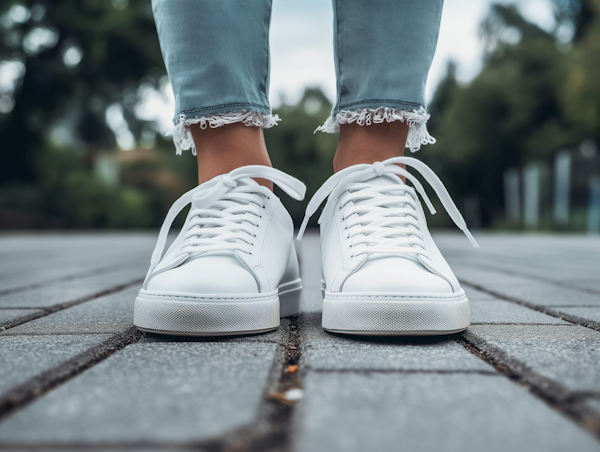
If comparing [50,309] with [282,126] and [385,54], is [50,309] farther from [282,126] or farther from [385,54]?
[282,126]

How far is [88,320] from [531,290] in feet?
4.16

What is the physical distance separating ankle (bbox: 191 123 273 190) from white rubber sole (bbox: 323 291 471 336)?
1.22 ft

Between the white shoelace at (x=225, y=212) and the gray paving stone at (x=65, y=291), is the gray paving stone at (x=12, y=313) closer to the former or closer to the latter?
the gray paving stone at (x=65, y=291)

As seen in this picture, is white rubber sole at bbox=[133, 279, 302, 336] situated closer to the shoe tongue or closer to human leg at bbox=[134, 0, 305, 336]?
human leg at bbox=[134, 0, 305, 336]

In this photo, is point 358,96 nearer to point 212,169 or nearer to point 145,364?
point 212,169

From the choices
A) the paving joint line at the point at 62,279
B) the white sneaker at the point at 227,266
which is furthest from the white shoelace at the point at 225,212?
the paving joint line at the point at 62,279

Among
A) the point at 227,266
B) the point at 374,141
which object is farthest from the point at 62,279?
the point at 374,141

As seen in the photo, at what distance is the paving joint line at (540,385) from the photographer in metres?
0.54

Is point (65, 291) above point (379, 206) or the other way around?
the other way around

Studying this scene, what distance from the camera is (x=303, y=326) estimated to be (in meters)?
1.06

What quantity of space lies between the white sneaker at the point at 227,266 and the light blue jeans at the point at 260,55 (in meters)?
0.14

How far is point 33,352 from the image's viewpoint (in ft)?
2.66

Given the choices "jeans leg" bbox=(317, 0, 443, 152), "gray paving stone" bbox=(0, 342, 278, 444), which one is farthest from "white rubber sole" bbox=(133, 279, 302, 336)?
"jeans leg" bbox=(317, 0, 443, 152)

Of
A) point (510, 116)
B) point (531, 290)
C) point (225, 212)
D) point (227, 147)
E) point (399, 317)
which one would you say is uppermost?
point (510, 116)
